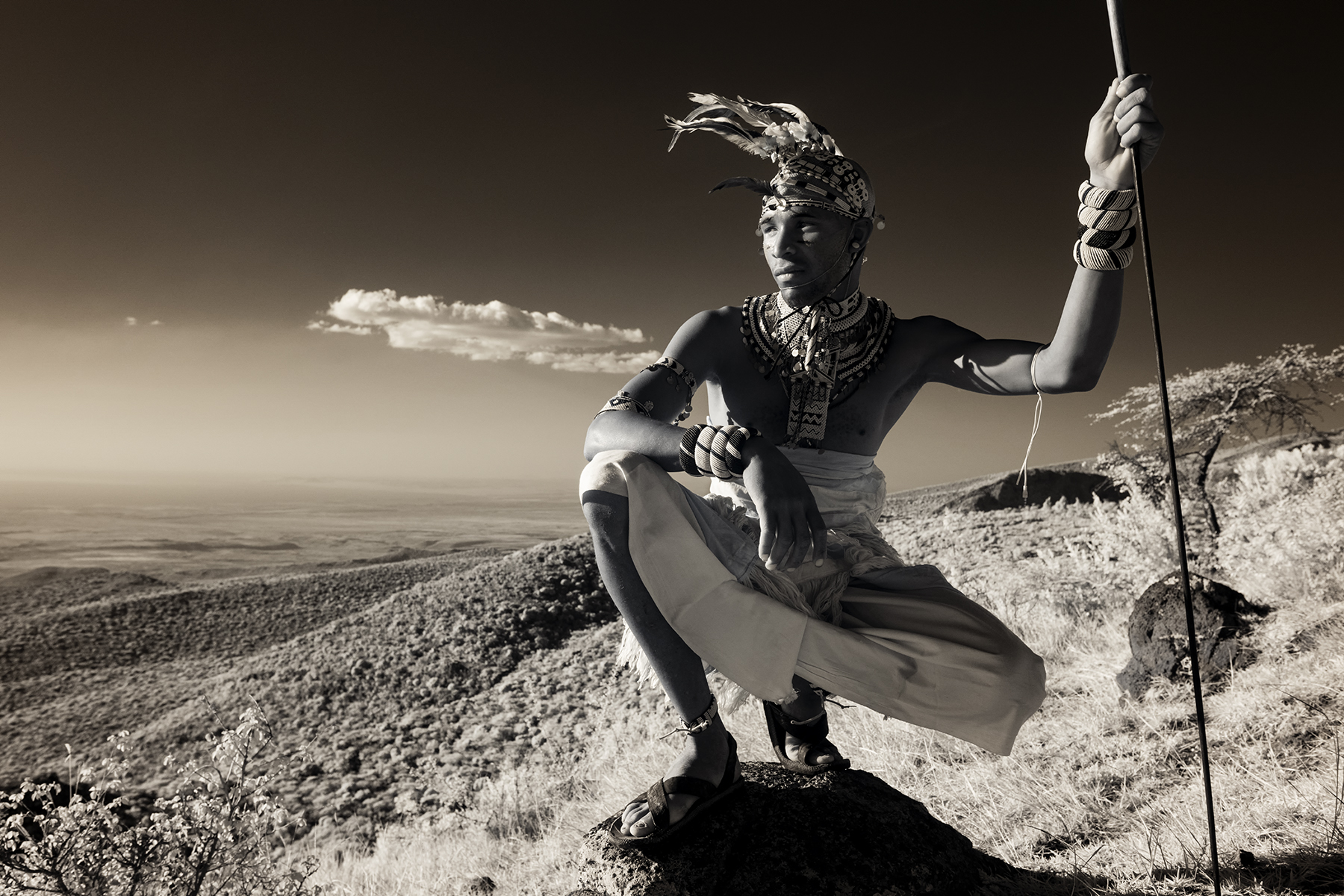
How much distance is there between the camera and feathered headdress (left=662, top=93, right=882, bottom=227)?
208 centimetres

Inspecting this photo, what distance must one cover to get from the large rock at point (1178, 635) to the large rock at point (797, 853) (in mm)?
2566

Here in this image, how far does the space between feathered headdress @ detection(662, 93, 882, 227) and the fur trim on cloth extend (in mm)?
900

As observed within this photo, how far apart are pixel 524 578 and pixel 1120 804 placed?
10.0 meters

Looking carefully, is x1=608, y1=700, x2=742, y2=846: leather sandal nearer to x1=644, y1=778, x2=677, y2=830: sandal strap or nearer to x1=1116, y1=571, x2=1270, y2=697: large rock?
x1=644, y1=778, x2=677, y2=830: sandal strap

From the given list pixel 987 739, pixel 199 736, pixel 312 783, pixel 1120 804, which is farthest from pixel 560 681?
pixel 987 739

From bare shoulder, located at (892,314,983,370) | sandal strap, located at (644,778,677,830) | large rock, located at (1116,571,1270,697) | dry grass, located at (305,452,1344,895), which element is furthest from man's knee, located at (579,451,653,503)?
large rock, located at (1116,571,1270,697)

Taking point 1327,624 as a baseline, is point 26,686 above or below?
below

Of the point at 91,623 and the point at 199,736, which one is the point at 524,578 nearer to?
the point at 199,736

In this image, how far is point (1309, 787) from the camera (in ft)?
8.21

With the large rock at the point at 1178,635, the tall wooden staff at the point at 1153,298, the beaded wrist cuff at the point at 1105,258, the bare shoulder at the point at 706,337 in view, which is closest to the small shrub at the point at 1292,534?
the large rock at the point at 1178,635

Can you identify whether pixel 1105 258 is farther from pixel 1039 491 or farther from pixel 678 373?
pixel 1039 491

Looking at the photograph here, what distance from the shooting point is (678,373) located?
2.15m

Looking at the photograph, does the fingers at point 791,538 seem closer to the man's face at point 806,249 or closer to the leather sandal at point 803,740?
the man's face at point 806,249

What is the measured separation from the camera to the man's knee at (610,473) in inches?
69.4
